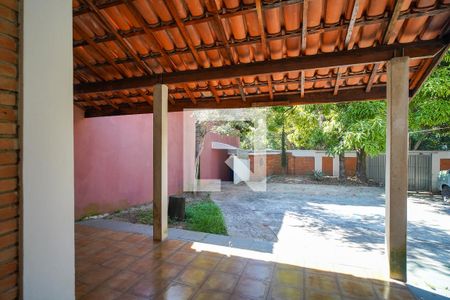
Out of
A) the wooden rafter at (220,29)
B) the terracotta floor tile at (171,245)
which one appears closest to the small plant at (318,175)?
the terracotta floor tile at (171,245)

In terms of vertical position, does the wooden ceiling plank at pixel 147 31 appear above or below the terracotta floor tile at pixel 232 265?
above

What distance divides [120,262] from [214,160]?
11.3 metres

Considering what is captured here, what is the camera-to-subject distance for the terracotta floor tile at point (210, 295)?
8.57ft

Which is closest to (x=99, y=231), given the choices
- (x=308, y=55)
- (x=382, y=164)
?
(x=308, y=55)

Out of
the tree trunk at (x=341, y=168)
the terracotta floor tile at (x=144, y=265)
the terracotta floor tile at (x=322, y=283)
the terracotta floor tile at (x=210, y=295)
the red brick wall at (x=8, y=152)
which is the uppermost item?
the red brick wall at (x=8, y=152)

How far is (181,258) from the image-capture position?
3.55 meters

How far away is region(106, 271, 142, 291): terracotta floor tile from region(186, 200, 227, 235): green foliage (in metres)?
2.51

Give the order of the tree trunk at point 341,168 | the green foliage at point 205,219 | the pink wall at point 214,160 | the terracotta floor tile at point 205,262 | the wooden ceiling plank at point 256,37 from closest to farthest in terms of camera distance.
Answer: the wooden ceiling plank at point 256,37 < the terracotta floor tile at point 205,262 < the green foliage at point 205,219 < the pink wall at point 214,160 < the tree trunk at point 341,168

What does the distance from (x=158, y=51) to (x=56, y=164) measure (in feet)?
8.27

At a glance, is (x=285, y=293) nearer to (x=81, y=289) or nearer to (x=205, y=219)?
(x=81, y=289)

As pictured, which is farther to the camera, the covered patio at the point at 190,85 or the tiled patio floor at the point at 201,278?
the tiled patio floor at the point at 201,278

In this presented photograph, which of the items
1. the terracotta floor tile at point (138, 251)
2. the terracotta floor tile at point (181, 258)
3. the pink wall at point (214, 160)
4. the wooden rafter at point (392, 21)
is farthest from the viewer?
the pink wall at point (214, 160)

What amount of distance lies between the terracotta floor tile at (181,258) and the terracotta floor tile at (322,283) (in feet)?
5.16

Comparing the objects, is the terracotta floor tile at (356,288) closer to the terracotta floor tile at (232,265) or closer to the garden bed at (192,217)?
the terracotta floor tile at (232,265)
